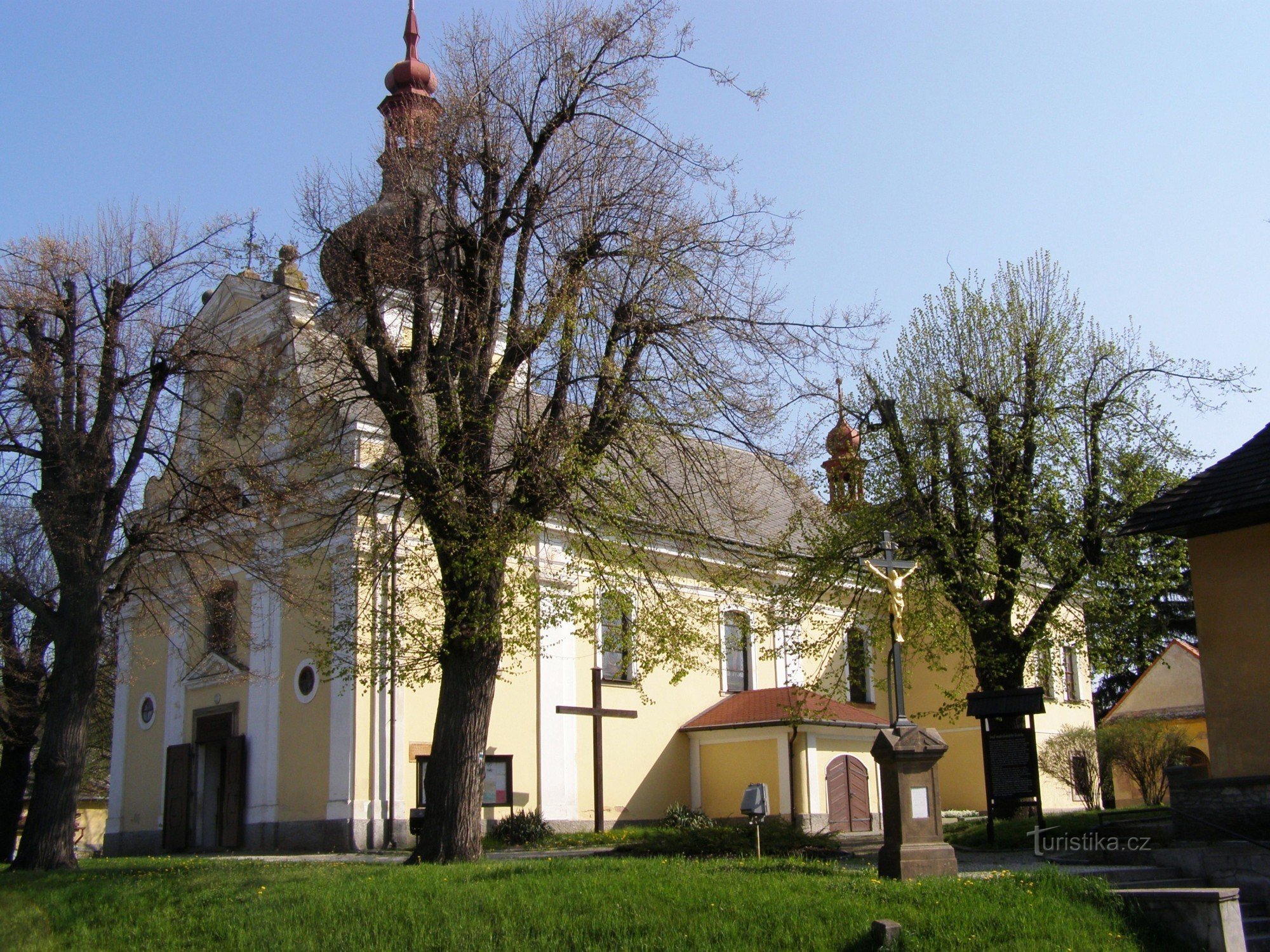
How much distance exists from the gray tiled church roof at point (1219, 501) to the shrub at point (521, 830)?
12.0m

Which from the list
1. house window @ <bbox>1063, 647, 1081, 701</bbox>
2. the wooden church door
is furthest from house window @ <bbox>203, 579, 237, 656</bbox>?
house window @ <bbox>1063, 647, 1081, 701</bbox>

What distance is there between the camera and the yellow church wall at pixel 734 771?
2556 centimetres

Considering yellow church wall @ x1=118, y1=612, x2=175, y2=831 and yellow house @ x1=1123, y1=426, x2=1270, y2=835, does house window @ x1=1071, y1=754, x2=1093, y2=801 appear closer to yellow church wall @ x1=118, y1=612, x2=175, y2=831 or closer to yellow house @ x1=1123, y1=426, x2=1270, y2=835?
yellow house @ x1=1123, y1=426, x2=1270, y2=835

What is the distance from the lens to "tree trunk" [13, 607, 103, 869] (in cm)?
1534

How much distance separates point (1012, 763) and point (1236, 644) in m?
4.50

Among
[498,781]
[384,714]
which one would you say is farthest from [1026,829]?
[384,714]

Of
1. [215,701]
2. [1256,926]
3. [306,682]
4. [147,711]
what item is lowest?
[1256,926]

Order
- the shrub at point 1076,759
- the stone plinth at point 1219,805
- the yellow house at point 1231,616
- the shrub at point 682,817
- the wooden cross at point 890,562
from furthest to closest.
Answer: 1. the shrub at point 1076,759
2. the shrub at point 682,817
3. the yellow house at point 1231,616
4. the stone plinth at point 1219,805
5. the wooden cross at point 890,562

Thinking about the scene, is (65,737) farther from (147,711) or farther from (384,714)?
(147,711)

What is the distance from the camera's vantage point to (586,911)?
9.73m

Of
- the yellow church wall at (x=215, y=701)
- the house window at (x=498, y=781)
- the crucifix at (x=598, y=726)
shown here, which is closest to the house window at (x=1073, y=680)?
the crucifix at (x=598, y=726)

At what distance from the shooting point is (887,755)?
11.4 metres

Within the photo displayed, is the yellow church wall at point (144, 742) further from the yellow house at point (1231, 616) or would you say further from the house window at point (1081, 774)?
the house window at point (1081, 774)

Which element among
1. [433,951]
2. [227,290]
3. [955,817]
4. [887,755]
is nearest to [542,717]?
[955,817]
